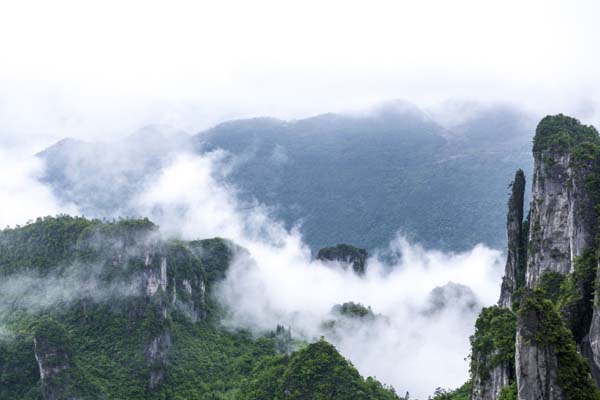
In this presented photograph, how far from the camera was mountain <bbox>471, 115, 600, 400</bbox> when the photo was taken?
24.4 meters

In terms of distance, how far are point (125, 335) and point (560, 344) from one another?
4463 centimetres

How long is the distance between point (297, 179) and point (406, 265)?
5139 cm

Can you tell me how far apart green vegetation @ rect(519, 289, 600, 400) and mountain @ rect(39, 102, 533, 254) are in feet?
327

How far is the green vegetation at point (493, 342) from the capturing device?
31.0 meters

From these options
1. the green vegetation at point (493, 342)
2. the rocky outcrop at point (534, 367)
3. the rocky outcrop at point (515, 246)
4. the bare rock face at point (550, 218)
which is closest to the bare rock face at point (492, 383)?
the green vegetation at point (493, 342)

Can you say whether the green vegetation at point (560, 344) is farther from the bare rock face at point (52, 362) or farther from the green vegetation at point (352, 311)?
the green vegetation at point (352, 311)

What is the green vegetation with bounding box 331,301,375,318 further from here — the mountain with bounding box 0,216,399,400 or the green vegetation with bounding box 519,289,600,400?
the green vegetation with bounding box 519,289,600,400

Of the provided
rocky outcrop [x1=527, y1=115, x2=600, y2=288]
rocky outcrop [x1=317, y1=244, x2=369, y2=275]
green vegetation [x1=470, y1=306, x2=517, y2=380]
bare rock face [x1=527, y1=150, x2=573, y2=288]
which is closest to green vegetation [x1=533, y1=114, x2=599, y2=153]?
rocky outcrop [x1=527, y1=115, x2=600, y2=288]

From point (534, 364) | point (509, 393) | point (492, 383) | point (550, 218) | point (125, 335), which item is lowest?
point (509, 393)

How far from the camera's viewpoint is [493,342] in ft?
108

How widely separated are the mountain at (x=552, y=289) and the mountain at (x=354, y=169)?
84597mm

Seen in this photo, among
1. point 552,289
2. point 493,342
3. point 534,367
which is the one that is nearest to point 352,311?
point 493,342

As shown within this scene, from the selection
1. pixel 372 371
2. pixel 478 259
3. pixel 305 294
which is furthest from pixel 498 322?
pixel 478 259

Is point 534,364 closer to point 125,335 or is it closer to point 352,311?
point 125,335
